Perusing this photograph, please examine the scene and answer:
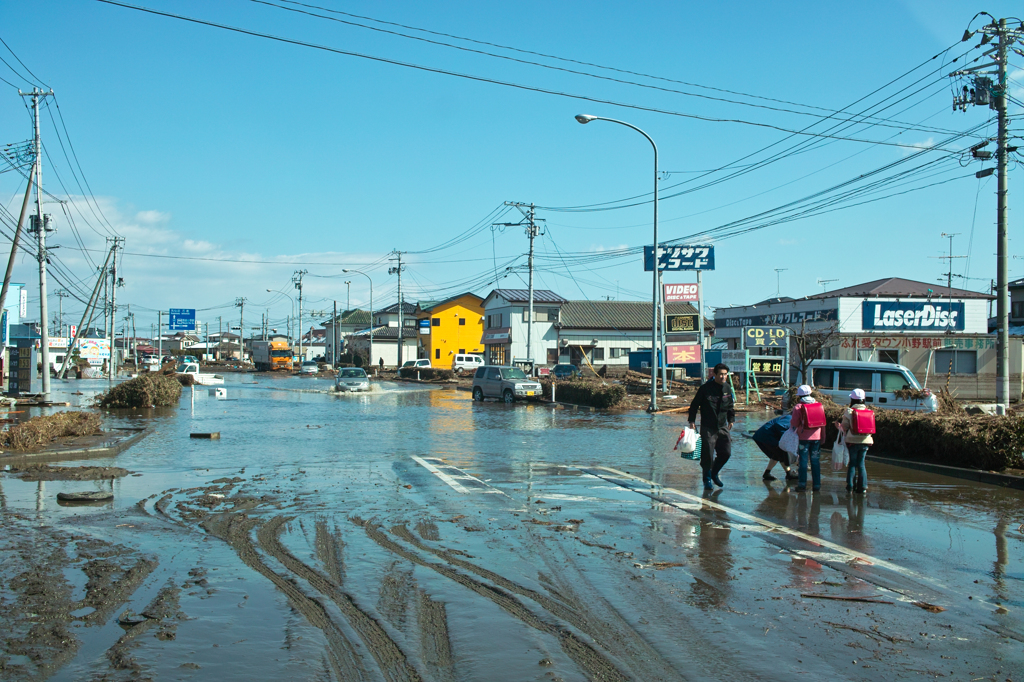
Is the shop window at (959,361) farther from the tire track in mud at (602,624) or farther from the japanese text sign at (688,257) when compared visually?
the tire track in mud at (602,624)

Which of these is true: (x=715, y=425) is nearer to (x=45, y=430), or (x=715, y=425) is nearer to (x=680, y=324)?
(x=45, y=430)

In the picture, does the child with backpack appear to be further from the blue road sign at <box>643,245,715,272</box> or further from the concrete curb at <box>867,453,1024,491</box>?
the blue road sign at <box>643,245,715,272</box>

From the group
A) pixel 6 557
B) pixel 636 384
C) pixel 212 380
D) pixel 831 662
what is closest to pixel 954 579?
pixel 831 662

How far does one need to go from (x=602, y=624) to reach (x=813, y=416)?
679 centimetres

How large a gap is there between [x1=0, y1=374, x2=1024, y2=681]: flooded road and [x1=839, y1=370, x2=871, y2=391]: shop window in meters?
9.30

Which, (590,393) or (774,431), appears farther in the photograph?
(590,393)

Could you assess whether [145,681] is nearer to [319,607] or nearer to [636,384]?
[319,607]

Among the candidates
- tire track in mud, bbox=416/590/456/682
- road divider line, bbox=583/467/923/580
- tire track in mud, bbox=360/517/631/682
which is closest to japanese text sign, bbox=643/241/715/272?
road divider line, bbox=583/467/923/580

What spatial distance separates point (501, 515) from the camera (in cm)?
948

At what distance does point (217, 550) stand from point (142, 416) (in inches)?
820

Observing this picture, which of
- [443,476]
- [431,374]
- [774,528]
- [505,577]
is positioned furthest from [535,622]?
[431,374]

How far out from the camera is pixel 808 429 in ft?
36.7

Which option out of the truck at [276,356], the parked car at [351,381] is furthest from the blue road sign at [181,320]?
the parked car at [351,381]

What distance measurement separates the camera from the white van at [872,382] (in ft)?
67.6
